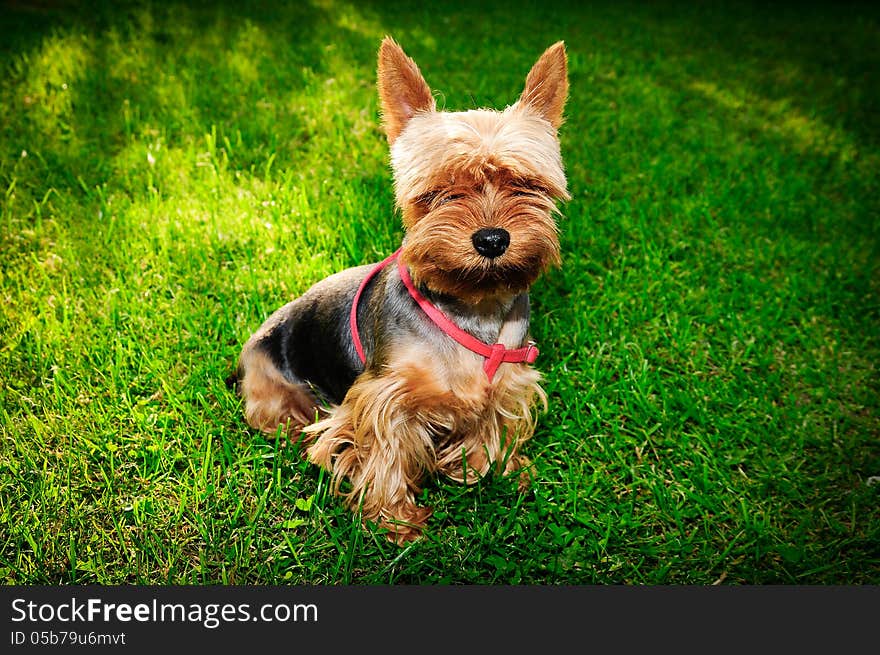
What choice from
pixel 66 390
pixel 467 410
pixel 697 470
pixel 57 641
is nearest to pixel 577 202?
pixel 697 470

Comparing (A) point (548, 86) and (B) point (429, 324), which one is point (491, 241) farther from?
(A) point (548, 86)

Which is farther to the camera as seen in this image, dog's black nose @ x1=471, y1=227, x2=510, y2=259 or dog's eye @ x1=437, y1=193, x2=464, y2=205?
dog's eye @ x1=437, y1=193, x2=464, y2=205

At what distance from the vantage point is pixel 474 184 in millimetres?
2602

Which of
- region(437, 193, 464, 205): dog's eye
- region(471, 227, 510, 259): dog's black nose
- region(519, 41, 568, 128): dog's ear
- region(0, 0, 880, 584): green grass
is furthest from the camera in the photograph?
region(0, 0, 880, 584): green grass

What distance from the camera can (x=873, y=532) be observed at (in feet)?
10.6

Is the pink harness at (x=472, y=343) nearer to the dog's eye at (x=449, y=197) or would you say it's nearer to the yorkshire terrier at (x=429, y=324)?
the yorkshire terrier at (x=429, y=324)

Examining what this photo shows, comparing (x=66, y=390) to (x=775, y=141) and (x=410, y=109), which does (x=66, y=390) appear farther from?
(x=775, y=141)

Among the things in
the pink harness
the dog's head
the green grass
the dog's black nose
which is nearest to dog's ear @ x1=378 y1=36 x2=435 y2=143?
the dog's head

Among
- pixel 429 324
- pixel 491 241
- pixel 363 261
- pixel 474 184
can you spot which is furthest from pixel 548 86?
pixel 363 261

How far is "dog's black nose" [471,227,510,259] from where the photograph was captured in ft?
8.23

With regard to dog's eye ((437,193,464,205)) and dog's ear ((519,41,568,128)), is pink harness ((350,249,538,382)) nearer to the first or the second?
dog's eye ((437,193,464,205))

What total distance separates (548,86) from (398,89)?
642 mm

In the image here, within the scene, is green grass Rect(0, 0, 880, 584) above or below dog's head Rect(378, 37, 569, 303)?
below

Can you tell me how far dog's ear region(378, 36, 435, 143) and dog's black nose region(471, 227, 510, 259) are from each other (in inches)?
26.4
